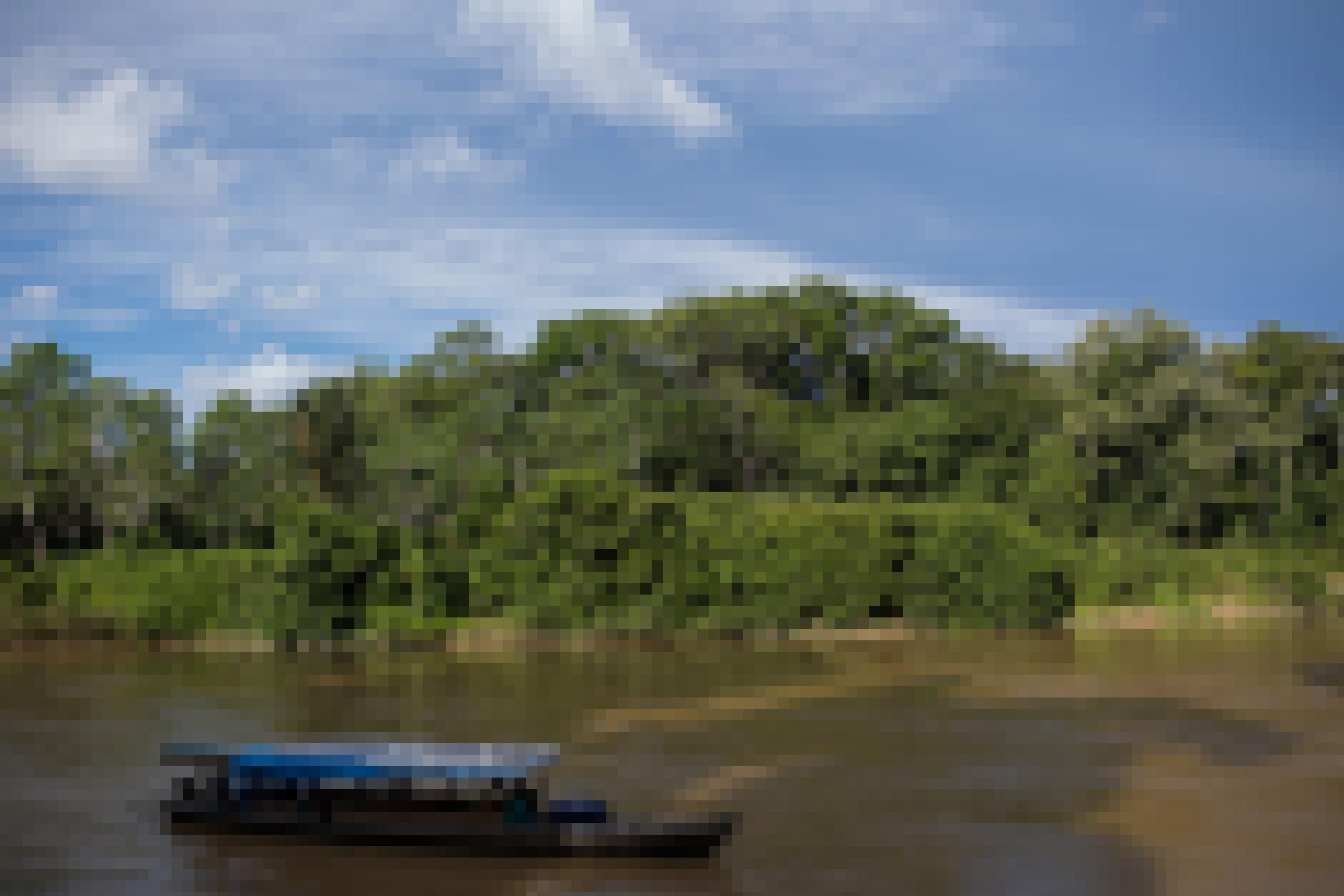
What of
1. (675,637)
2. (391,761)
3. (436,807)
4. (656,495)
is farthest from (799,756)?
(656,495)

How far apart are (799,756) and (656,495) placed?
14483mm

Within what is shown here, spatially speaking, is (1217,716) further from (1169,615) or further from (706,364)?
(706,364)

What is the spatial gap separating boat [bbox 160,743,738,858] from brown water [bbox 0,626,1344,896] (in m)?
0.24

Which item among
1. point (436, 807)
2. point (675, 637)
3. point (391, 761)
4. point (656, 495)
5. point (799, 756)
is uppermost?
point (656, 495)

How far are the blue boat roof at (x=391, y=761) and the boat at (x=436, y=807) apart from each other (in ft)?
0.04

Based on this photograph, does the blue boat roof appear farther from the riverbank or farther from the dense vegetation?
the dense vegetation

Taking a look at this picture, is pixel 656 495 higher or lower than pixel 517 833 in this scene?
higher

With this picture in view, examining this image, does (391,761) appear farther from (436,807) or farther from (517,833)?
(517,833)

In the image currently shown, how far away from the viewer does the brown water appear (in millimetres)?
12484

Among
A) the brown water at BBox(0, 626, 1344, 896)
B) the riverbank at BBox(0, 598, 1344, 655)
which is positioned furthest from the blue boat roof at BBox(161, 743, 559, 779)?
the riverbank at BBox(0, 598, 1344, 655)

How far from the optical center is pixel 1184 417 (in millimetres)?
40594

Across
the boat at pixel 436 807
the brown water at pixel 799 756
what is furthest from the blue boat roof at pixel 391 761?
the brown water at pixel 799 756

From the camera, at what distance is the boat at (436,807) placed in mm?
12398

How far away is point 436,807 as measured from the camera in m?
12.9
